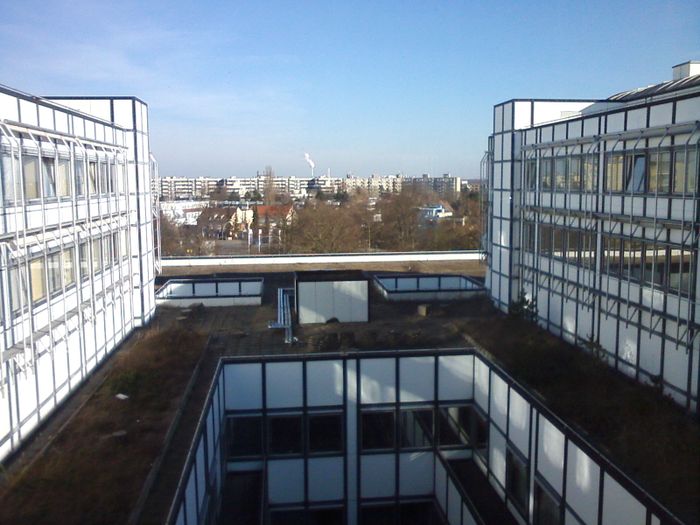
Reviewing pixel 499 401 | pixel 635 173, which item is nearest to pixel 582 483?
pixel 499 401

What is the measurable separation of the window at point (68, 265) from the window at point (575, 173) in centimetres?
1030

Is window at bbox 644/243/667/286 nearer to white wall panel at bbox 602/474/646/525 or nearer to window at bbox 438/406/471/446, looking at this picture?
white wall panel at bbox 602/474/646/525

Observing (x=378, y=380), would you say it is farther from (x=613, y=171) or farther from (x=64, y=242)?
(x=64, y=242)

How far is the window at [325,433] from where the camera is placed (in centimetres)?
1436

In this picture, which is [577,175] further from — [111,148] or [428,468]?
[111,148]

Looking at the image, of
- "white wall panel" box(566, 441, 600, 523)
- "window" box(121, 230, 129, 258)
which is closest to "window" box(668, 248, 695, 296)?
"white wall panel" box(566, 441, 600, 523)

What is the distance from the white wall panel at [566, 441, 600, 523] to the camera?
29.2 feet

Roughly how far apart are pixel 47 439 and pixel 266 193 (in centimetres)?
6161

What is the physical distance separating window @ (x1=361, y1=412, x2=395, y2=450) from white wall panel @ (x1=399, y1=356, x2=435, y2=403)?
583 millimetres

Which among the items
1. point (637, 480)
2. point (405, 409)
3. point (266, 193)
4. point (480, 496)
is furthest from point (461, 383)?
point (266, 193)

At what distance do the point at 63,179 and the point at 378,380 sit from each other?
7366mm

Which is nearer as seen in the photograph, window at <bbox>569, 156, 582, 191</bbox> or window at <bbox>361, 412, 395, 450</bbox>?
window at <bbox>569, 156, 582, 191</bbox>

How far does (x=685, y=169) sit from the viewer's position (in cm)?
1035

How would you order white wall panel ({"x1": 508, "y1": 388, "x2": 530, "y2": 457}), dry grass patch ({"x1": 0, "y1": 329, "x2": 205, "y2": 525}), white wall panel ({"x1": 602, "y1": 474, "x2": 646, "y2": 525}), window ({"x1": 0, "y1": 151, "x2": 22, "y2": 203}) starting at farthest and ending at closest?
white wall panel ({"x1": 508, "y1": 388, "x2": 530, "y2": 457}), window ({"x1": 0, "y1": 151, "x2": 22, "y2": 203}), white wall panel ({"x1": 602, "y1": 474, "x2": 646, "y2": 525}), dry grass patch ({"x1": 0, "y1": 329, "x2": 205, "y2": 525})
